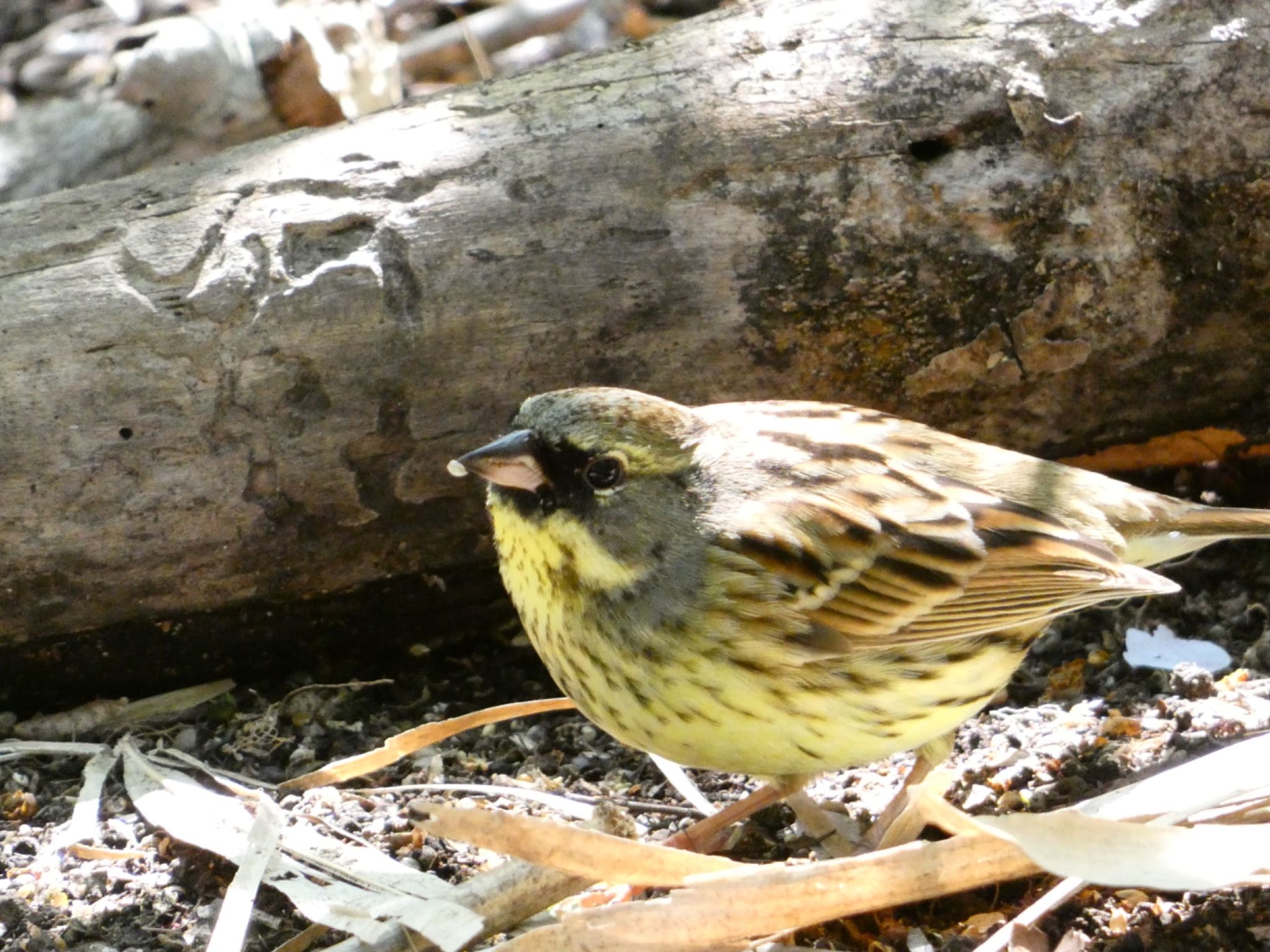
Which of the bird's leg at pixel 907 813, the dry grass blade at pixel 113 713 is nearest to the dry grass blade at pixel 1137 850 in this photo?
the bird's leg at pixel 907 813

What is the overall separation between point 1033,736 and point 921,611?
0.50 m

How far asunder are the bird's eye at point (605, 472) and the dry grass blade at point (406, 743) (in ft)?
2.19

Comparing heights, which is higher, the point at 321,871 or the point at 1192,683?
the point at 321,871

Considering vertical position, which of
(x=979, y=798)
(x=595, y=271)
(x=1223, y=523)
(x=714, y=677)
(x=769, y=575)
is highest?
(x=595, y=271)

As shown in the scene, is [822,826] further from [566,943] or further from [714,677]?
[566,943]

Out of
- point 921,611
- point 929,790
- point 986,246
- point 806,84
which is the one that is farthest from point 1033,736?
point 806,84

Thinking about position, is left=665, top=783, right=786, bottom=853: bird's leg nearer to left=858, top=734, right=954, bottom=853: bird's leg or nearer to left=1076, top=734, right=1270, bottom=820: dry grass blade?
left=858, top=734, right=954, bottom=853: bird's leg

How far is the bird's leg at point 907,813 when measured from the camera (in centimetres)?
281

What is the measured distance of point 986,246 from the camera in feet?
11.4

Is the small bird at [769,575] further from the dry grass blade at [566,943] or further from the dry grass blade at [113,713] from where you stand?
the dry grass blade at [113,713]

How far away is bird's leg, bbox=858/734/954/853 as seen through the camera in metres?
2.81

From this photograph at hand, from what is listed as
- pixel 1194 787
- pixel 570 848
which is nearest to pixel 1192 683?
pixel 1194 787

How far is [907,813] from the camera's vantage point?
277 centimetres

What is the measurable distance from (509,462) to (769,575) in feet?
1.68
